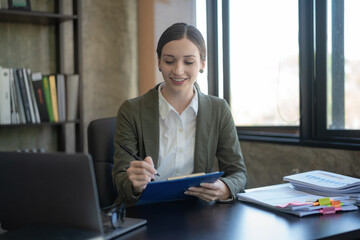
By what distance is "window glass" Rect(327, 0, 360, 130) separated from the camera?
2080 mm

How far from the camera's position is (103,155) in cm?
178

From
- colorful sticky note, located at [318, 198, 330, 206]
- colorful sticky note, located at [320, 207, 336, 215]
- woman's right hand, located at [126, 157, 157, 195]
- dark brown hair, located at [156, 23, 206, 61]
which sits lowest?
colorful sticky note, located at [320, 207, 336, 215]

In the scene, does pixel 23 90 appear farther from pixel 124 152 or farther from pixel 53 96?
pixel 124 152

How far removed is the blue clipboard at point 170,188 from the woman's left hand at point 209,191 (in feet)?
0.05

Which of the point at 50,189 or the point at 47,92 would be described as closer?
the point at 50,189

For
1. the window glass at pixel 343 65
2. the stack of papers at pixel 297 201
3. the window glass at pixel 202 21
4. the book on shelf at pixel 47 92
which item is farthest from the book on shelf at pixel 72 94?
the stack of papers at pixel 297 201

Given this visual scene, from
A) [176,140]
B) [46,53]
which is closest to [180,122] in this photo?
[176,140]

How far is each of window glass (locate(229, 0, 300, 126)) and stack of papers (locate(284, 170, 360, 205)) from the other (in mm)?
957

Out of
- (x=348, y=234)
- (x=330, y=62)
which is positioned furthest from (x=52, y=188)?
(x=330, y=62)

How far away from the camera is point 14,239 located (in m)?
0.95

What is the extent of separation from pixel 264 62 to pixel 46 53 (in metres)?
1.57

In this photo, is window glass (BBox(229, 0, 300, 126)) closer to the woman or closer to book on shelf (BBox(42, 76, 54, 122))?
the woman

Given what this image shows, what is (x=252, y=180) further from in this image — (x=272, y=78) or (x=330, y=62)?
(x=330, y=62)

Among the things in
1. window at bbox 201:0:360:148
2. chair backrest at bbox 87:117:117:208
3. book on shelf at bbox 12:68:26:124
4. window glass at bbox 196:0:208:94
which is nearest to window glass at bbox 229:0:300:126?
window at bbox 201:0:360:148
